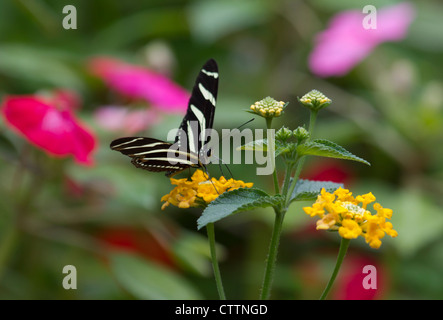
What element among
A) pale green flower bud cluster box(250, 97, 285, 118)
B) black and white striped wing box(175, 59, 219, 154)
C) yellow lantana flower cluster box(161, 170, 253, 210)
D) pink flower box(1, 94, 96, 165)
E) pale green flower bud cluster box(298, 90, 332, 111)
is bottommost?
yellow lantana flower cluster box(161, 170, 253, 210)

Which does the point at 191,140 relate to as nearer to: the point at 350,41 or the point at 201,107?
the point at 201,107

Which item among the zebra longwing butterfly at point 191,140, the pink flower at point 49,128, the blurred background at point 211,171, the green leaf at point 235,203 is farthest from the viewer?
the blurred background at point 211,171

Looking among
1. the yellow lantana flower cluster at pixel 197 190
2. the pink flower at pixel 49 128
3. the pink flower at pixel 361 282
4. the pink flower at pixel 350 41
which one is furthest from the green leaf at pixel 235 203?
the pink flower at pixel 350 41

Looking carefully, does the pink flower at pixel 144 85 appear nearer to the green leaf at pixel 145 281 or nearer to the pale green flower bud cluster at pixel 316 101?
the green leaf at pixel 145 281

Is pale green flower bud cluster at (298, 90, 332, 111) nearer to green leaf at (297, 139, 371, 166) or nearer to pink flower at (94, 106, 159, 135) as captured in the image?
green leaf at (297, 139, 371, 166)

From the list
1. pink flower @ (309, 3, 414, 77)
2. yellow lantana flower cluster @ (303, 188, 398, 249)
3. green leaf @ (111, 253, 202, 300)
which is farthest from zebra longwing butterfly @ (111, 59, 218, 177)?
pink flower @ (309, 3, 414, 77)

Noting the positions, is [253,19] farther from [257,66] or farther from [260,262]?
[260,262]
